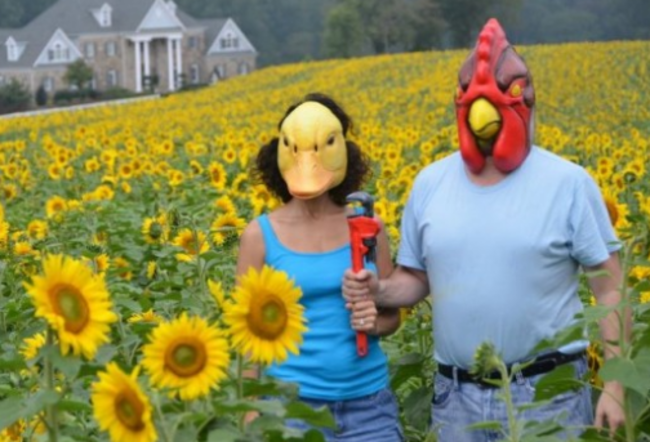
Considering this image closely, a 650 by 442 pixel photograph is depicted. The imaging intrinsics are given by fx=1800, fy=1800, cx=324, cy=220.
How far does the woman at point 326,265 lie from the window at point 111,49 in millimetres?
74496

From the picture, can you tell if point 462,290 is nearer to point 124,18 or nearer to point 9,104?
point 9,104

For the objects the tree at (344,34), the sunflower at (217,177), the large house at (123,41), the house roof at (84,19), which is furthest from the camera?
the house roof at (84,19)

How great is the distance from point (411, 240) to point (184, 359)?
107 cm

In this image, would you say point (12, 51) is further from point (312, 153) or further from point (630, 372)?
point (630, 372)

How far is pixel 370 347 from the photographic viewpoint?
3.48 meters

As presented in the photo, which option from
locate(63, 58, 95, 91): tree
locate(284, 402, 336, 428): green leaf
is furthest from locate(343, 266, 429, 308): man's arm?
locate(63, 58, 95, 91): tree

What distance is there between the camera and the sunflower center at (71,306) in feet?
8.33

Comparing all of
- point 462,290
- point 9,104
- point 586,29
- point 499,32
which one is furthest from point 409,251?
point 586,29

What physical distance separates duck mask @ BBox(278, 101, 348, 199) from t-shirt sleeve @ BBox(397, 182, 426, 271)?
0.15 meters

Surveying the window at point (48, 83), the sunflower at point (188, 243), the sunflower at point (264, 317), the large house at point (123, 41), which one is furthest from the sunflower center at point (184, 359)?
the large house at point (123, 41)

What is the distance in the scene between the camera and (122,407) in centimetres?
249

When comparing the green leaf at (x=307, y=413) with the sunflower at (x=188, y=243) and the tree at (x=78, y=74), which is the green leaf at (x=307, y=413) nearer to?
the sunflower at (x=188, y=243)

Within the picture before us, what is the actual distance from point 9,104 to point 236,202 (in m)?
47.8

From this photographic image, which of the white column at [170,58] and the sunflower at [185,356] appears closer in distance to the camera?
the sunflower at [185,356]
